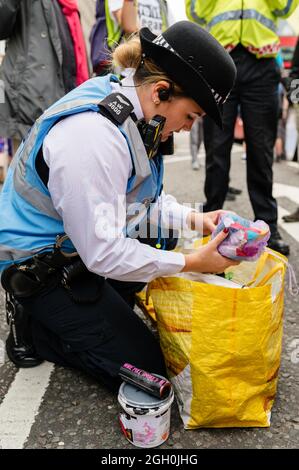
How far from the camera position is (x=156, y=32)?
275 centimetres

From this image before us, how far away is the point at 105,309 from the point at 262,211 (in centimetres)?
157

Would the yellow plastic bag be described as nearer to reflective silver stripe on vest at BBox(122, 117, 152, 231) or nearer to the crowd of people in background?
reflective silver stripe on vest at BBox(122, 117, 152, 231)

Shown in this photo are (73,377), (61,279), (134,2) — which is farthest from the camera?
(134,2)

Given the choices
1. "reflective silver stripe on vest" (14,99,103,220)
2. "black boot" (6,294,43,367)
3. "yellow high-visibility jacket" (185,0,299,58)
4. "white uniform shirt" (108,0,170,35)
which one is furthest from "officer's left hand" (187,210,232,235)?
"white uniform shirt" (108,0,170,35)

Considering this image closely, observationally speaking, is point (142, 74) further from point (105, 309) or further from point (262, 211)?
point (262, 211)

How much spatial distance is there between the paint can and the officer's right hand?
0.40 metres

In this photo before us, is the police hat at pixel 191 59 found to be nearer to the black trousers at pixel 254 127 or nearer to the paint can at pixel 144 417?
the paint can at pixel 144 417

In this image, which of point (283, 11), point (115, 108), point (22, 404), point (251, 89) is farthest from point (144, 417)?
point (283, 11)

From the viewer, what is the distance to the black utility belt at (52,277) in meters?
1.58

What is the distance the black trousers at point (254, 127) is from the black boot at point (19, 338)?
163 cm

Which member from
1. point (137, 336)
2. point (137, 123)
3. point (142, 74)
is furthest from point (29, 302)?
point (142, 74)

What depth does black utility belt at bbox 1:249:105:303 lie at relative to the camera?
1583 millimetres

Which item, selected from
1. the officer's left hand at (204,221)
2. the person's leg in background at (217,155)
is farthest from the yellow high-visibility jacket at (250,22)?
the officer's left hand at (204,221)
